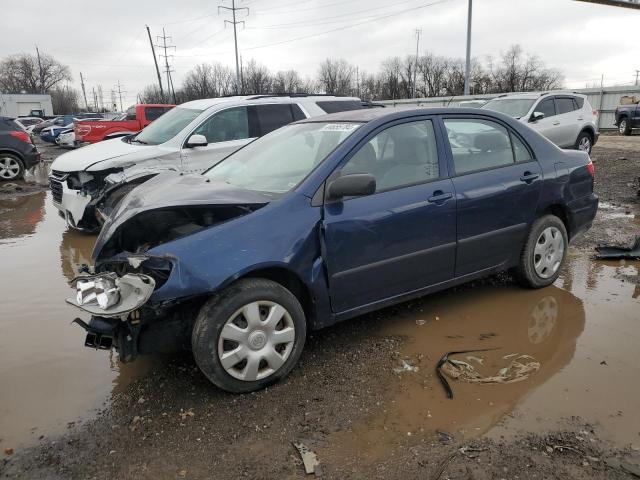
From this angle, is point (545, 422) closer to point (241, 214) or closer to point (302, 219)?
point (302, 219)

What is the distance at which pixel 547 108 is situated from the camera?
39.2 feet

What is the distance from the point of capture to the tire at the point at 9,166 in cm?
1273

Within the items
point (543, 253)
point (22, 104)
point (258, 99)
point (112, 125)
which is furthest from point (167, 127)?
point (22, 104)

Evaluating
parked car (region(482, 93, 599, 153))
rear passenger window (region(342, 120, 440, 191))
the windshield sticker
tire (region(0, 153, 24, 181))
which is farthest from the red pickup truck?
rear passenger window (region(342, 120, 440, 191))

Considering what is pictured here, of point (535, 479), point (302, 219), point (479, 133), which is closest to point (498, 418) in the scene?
point (535, 479)

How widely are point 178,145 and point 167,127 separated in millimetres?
938

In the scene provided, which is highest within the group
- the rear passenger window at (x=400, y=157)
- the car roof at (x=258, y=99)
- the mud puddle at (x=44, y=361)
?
the car roof at (x=258, y=99)

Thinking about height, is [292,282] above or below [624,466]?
above

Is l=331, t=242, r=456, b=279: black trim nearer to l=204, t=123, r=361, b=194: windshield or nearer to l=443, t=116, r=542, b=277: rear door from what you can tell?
l=443, t=116, r=542, b=277: rear door

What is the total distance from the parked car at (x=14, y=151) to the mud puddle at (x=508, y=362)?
1234cm

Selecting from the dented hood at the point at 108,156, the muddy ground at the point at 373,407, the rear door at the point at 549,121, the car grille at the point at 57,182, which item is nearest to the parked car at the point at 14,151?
the dented hood at the point at 108,156

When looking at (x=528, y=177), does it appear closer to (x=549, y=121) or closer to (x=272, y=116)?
(x=272, y=116)

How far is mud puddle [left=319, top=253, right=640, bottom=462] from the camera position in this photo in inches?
106

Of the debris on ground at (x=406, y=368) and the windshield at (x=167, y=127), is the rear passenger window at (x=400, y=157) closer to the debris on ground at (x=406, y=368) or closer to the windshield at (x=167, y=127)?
the debris on ground at (x=406, y=368)
